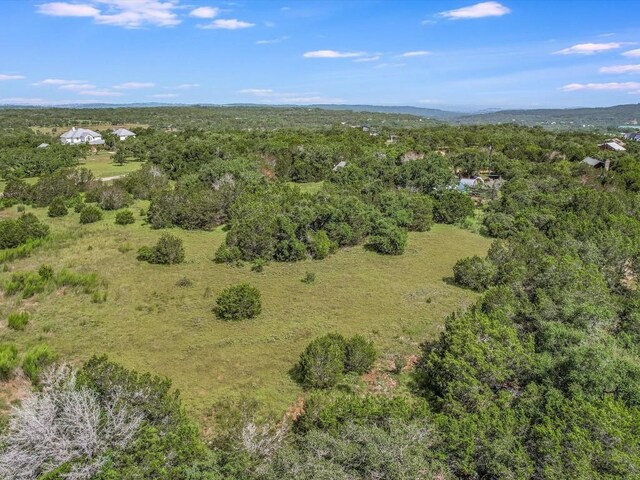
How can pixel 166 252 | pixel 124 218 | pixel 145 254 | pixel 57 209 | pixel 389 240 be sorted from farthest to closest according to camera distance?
pixel 57 209 → pixel 124 218 → pixel 389 240 → pixel 145 254 → pixel 166 252

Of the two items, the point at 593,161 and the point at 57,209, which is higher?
the point at 593,161

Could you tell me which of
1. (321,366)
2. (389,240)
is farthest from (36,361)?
(389,240)

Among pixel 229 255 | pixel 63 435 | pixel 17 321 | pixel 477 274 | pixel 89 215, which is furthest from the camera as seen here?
pixel 89 215

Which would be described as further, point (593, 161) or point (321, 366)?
point (593, 161)

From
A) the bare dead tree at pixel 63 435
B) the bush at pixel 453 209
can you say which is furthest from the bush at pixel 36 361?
the bush at pixel 453 209

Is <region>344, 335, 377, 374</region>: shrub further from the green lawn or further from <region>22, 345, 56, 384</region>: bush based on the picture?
the green lawn

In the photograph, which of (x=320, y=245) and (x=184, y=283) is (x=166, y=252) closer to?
(x=184, y=283)

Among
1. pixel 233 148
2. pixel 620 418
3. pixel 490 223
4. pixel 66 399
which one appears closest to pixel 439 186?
pixel 490 223
